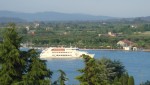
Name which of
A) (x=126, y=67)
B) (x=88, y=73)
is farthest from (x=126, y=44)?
(x=88, y=73)

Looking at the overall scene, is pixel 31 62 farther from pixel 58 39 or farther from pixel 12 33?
pixel 58 39

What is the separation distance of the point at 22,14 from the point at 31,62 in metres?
172

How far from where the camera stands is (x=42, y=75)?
2.74 metres

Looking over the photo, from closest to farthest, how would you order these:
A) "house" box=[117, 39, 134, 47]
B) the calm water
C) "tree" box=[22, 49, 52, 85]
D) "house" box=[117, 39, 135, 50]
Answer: "tree" box=[22, 49, 52, 85], the calm water, "house" box=[117, 39, 135, 50], "house" box=[117, 39, 134, 47]

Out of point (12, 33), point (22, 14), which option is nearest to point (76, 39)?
point (12, 33)

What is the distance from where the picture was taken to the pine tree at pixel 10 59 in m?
2.72

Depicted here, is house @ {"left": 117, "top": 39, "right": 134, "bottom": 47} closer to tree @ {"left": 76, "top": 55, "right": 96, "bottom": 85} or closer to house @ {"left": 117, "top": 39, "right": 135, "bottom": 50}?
house @ {"left": 117, "top": 39, "right": 135, "bottom": 50}

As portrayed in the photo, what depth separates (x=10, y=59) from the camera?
275cm

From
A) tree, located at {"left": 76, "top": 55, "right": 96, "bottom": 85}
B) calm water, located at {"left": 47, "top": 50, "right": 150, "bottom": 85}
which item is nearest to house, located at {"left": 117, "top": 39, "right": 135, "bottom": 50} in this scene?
calm water, located at {"left": 47, "top": 50, "right": 150, "bottom": 85}

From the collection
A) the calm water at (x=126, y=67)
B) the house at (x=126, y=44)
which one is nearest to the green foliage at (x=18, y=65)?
the calm water at (x=126, y=67)

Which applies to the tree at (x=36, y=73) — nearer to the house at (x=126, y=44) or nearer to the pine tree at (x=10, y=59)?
the pine tree at (x=10, y=59)

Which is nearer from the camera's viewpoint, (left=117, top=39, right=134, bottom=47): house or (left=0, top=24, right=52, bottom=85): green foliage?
(left=0, top=24, right=52, bottom=85): green foliage

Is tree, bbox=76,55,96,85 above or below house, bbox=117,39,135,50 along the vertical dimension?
above

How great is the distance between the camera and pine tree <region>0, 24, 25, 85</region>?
2.72 m
